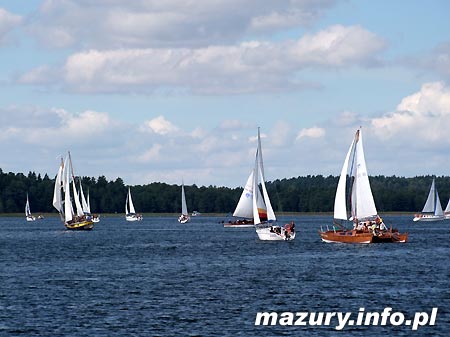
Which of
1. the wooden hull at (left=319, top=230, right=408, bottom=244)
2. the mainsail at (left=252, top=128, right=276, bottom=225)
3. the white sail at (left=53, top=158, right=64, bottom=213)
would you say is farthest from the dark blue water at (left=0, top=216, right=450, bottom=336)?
the white sail at (left=53, top=158, right=64, bottom=213)

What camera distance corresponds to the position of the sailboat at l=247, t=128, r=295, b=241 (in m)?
130

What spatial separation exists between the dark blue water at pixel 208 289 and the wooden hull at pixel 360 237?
401 cm

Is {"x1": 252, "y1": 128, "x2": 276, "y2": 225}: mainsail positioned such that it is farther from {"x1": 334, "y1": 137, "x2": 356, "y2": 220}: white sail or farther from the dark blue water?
the dark blue water

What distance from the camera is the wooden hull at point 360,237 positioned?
117 meters

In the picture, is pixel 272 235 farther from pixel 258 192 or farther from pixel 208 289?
pixel 208 289

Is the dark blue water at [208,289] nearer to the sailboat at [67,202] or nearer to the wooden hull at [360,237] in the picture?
the wooden hull at [360,237]

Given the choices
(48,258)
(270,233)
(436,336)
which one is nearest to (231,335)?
(436,336)

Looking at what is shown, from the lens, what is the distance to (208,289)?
6931 cm

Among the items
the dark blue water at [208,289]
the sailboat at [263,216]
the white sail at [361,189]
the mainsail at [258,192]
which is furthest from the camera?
the mainsail at [258,192]

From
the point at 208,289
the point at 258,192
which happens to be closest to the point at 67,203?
the point at 258,192

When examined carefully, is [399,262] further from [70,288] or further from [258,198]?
[258,198]

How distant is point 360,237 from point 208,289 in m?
49.9

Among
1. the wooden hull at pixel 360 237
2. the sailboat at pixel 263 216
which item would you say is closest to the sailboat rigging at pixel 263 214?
the sailboat at pixel 263 216

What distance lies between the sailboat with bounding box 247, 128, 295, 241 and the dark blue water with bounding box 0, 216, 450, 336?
1537 centimetres
